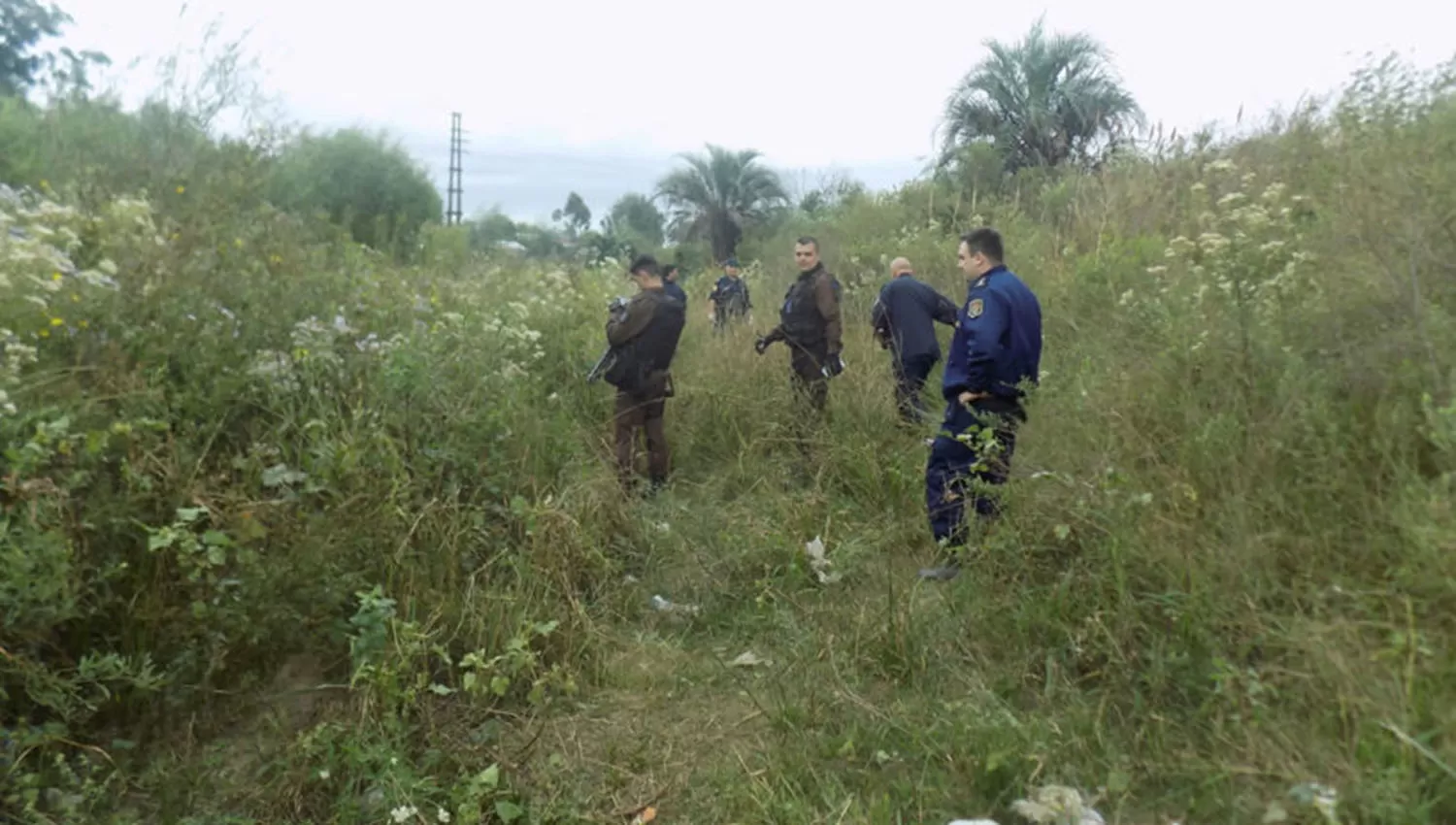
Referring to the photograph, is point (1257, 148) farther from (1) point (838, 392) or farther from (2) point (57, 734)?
(2) point (57, 734)

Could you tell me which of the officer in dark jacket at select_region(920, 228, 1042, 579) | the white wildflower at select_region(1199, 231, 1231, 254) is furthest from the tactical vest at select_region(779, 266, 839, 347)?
the white wildflower at select_region(1199, 231, 1231, 254)

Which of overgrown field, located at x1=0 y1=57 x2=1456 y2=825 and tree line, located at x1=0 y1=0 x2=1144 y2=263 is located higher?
tree line, located at x1=0 y1=0 x2=1144 y2=263

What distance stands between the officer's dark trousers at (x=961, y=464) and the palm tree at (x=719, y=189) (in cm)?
2509

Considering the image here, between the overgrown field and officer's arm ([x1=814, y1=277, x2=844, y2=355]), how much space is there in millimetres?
1980

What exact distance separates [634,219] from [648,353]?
43.7 metres

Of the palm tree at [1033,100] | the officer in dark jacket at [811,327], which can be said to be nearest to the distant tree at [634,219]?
the palm tree at [1033,100]

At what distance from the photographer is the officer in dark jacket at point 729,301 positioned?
27.1ft

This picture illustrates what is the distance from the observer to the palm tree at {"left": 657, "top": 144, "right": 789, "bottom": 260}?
28.6m

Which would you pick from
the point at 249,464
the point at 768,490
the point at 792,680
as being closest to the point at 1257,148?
the point at 768,490

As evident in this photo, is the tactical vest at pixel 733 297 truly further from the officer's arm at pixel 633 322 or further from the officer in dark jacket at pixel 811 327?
the officer's arm at pixel 633 322

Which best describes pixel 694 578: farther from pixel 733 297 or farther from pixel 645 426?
pixel 733 297

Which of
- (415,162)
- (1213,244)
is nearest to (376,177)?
(415,162)

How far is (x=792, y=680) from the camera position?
3057 millimetres

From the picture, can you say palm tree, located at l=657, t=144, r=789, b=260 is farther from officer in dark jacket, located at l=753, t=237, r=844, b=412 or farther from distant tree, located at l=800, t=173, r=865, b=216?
officer in dark jacket, located at l=753, t=237, r=844, b=412
